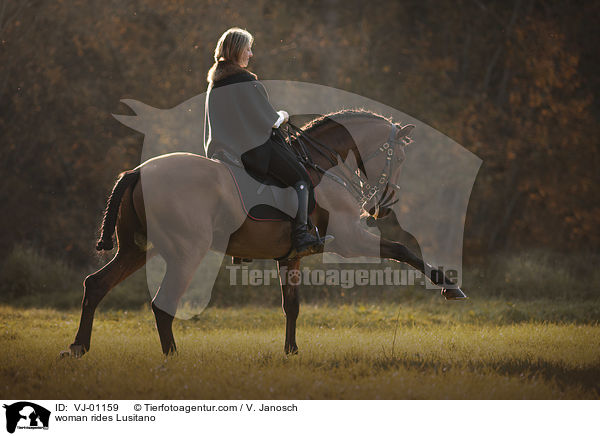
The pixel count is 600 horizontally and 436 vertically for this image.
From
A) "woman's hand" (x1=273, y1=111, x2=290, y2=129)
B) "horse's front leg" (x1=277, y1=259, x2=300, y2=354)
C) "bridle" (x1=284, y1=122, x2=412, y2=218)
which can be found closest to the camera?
"woman's hand" (x1=273, y1=111, x2=290, y2=129)

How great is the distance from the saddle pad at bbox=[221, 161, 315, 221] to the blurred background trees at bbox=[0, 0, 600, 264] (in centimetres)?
752

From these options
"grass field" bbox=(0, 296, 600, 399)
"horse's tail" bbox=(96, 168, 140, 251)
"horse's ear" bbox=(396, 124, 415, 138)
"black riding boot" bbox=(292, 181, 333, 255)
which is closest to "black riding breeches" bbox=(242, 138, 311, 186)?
"black riding boot" bbox=(292, 181, 333, 255)

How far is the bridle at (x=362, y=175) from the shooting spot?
23.8 feet

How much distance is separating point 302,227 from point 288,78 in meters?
8.23

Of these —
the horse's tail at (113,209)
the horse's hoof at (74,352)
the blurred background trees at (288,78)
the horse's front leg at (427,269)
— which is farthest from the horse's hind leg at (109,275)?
the blurred background trees at (288,78)

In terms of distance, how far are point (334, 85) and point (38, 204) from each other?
7.88m

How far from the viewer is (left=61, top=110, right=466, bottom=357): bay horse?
613 centimetres

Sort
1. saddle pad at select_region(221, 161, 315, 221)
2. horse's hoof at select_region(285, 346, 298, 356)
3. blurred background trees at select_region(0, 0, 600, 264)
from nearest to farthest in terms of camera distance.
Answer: saddle pad at select_region(221, 161, 315, 221) < horse's hoof at select_region(285, 346, 298, 356) < blurred background trees at select_region(0, 0, 600, 264)

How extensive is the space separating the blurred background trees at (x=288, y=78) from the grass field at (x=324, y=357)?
4143mm

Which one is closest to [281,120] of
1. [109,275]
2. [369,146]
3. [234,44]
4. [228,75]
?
[228,75]

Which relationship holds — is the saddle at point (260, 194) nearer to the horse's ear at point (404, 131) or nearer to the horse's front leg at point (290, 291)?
the horse's front leg at point (290, 291)

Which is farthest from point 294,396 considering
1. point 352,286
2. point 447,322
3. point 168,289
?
point 352,286
